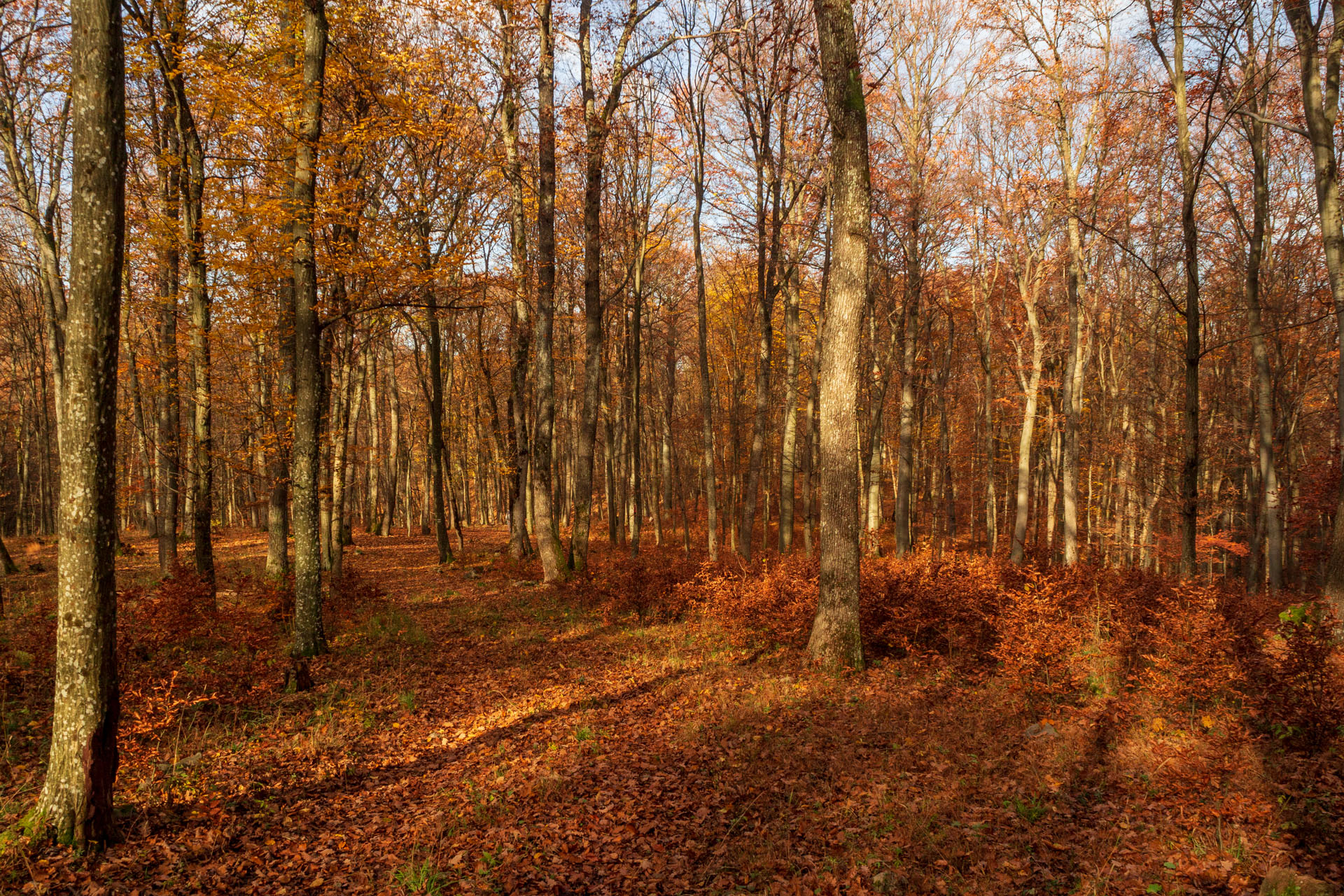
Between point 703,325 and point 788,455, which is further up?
point 703,325

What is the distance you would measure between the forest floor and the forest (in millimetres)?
47

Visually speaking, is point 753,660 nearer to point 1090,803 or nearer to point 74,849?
point 1090,803

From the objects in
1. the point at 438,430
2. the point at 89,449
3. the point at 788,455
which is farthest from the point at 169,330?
the point at 788,455

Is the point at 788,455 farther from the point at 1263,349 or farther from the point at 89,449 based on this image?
the point at 89,449

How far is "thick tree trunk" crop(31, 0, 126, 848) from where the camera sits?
161 inches

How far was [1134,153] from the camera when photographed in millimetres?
16922

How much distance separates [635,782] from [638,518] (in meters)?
14.0

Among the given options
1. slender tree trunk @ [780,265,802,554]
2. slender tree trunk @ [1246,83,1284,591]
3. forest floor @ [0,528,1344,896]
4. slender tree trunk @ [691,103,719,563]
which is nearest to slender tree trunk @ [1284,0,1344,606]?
slender tree trunk @ [1246,83,1284,591]

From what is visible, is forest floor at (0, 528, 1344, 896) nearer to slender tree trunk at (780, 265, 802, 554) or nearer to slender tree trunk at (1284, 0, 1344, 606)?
slender tree trunk at (780, 265, 802, 554)

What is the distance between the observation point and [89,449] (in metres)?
4.13

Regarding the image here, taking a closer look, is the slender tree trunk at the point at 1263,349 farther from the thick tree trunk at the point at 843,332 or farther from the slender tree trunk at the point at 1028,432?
the thick tree trunk at the point at 843,332

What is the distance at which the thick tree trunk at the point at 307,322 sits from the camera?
851 centimetres

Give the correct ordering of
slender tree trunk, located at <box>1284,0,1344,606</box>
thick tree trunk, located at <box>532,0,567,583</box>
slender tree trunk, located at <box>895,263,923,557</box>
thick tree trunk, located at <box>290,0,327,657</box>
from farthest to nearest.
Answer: slender tree trunk, located at <box>895,263,923,557</box>
thick tree trunk, located at <box>532,0,567,583</box>
slender tree trunk, located at <box>1284,0,1344,606</box>
thick tree trunk, located at <box>290,0,327,657</box>

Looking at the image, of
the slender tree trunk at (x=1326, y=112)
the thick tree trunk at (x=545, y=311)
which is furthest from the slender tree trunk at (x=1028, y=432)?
the thick tree trunk at (x=545, y=311)
